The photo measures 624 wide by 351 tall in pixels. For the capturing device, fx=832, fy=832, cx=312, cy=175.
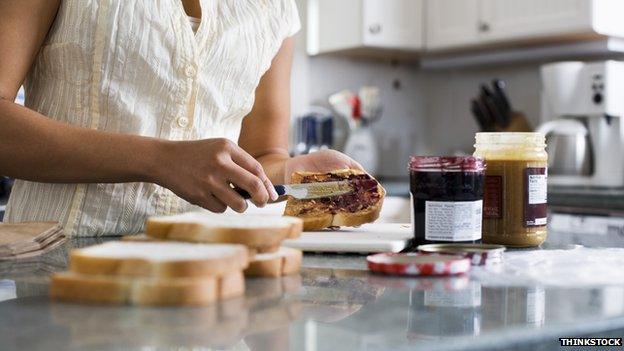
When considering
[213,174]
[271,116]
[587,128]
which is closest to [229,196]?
[213,174]

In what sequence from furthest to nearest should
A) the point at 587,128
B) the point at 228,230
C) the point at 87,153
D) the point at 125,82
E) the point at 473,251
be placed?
the point at 587,128
the point at 125,82
the point at 87,153
the point at 473,251
the point at 228,230

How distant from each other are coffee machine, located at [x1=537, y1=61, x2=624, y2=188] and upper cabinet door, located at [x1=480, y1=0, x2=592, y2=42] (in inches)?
6.5

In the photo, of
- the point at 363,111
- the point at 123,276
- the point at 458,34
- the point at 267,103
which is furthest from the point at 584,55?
the point at 123,276

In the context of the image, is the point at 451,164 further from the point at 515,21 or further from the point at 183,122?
the point at 515,21

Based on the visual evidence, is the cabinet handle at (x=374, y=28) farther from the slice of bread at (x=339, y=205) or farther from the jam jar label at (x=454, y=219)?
the jam jar label at (x=454, y=219)

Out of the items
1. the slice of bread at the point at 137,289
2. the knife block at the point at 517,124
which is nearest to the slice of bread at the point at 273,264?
the slice of bread at the point at 137,289

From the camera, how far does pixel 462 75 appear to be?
4121mm

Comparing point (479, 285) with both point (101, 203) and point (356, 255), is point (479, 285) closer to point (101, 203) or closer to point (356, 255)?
point (356, 255)

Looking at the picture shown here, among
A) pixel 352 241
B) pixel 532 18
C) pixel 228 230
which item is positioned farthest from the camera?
pixel 532 18

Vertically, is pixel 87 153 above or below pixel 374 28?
below

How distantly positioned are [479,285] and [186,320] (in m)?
Result: 0.32

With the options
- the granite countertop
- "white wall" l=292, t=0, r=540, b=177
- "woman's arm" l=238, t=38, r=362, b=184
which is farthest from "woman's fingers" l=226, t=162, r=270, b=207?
"white wall" l=292, t=0, r=540, b=177

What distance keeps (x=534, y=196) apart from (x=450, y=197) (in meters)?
0.15

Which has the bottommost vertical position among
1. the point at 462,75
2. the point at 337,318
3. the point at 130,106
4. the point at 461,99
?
the point at 337,318
